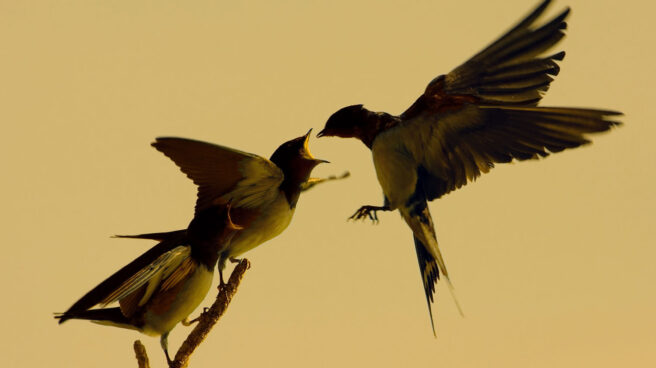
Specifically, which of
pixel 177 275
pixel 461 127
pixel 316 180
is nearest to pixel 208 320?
pixel 177 275

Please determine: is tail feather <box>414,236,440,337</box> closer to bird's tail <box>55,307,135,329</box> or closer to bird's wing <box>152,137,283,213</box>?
bird's wing <box>152,137,283,213</box>

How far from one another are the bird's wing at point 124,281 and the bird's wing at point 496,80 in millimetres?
662

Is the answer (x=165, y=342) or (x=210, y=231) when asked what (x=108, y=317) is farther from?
(x=210, y=231)

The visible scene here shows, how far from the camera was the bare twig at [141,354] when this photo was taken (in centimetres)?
174

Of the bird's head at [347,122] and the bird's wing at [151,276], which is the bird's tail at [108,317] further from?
the bird's head at [347,122]

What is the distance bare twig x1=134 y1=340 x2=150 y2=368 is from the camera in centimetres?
174

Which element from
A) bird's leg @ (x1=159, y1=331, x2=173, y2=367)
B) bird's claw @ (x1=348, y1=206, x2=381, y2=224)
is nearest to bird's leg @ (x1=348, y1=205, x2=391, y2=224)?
bird's claw @ (x1=348, y1=206, x2=381, y2=224)

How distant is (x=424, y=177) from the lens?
1.83 meters

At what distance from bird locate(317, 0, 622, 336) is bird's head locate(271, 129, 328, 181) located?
0.23 feet

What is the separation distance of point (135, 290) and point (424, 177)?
729mm

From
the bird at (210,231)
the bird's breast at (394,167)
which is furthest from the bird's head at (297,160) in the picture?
the bird's breast at (394,167)

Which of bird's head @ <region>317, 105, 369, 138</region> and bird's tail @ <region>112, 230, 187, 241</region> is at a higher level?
bird's head @ <region>317, 105, 369, 138</region>

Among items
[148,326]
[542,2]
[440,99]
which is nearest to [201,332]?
[148,326]

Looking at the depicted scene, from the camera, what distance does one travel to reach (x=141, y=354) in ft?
5.72
